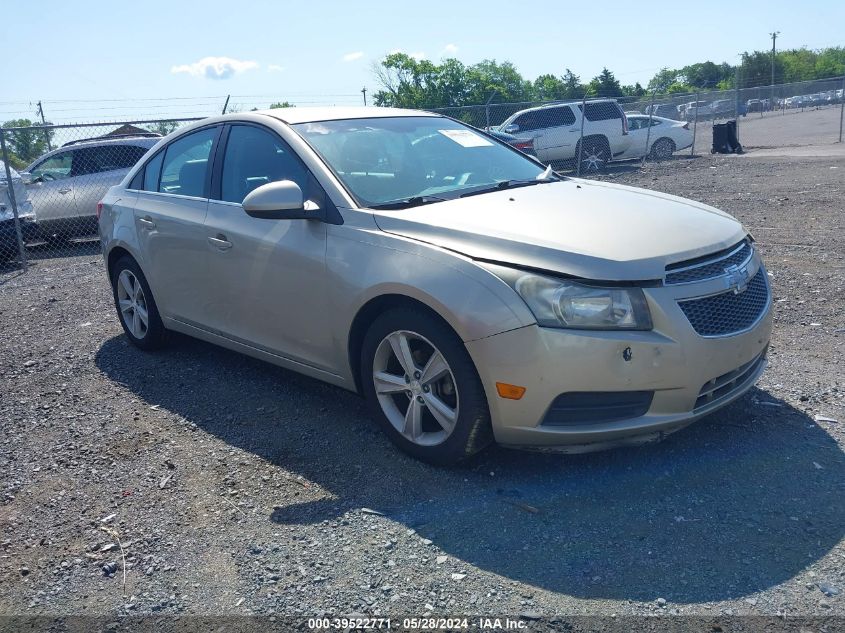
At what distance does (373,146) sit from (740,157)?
2021 cm

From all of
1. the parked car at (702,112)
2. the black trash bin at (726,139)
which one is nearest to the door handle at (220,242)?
the black trash bin at (726,139)

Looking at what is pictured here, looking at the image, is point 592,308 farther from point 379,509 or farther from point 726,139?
point 726,139

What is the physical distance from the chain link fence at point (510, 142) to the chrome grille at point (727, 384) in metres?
9.91

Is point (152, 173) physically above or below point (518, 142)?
below

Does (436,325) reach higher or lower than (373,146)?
lower

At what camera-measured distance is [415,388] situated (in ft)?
12.8

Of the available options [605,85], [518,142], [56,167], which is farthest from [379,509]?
[605,85]

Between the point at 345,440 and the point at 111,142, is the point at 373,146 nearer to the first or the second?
the point at 345,440

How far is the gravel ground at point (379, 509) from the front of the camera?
2977 millimetres

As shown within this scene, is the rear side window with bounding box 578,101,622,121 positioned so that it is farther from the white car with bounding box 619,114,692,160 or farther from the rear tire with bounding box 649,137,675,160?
the rear tire with bounding box 649,137,675,160

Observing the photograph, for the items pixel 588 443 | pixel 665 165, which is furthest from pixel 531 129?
pixel 588 443

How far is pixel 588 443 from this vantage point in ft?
11.7

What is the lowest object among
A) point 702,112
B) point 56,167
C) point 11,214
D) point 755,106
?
point 11,214

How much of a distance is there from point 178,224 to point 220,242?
0.59 meters
